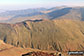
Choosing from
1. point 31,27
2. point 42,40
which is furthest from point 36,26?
point 42,40

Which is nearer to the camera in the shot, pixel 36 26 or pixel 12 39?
pixel 12 39

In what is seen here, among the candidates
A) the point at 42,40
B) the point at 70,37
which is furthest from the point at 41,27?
the point at 70,37

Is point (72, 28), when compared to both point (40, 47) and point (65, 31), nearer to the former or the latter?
point (65, 31)

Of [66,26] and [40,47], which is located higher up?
[66,26]

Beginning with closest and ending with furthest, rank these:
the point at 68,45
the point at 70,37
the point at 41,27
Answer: the point at 68,45 < the point at 70,37 < the point at 41,27

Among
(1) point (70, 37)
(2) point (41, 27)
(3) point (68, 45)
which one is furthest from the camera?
(2) point (41, 27)

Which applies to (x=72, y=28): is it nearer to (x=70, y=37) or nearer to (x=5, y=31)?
(x=70, y=37)
